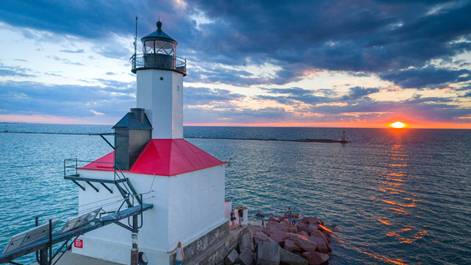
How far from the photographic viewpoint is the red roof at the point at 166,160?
455 inches

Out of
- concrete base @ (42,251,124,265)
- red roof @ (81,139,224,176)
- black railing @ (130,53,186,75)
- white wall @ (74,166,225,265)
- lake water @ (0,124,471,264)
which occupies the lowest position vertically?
lake water @ (0,124,471,264)

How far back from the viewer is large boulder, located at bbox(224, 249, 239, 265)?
13695 millimetres

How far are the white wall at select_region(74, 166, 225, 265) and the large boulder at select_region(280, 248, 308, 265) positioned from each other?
14.8ft

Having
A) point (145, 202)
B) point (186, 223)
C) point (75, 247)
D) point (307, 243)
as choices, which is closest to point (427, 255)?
point (307, 243)

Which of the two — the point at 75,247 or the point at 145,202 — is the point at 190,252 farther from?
the point at 75,247

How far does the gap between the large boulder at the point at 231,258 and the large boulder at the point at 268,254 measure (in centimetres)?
129

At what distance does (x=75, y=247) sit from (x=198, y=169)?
717 centimetres

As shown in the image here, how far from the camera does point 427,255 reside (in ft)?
59.8

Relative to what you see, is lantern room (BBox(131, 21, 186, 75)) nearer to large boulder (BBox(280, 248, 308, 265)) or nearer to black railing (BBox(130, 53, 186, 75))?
black railing (BBox(130, 53, 186, 75))

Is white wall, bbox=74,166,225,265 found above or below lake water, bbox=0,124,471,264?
above

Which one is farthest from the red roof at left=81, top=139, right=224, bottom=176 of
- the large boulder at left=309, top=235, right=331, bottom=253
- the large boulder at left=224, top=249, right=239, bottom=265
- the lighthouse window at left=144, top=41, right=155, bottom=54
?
the large boulder at left=309, top=235, right=331, bottom=253

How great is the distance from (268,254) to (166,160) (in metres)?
7.70

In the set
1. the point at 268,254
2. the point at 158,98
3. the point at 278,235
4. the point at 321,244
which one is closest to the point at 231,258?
the point at 268,254

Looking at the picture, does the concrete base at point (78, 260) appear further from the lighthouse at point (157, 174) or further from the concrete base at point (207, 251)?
the lighthouse at point (157, 174)
